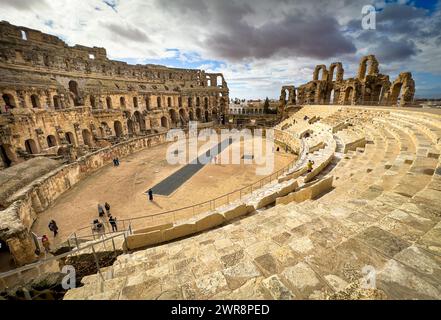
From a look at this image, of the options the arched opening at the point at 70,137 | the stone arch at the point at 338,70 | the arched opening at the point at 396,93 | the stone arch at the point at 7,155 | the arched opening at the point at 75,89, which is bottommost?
the stone arch at the point at 7,155

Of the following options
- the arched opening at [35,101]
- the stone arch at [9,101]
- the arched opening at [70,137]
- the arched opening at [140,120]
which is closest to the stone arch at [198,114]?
the arched opening at [140,120]

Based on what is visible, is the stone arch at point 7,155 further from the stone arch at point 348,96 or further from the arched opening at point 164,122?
the stone arch at point 348,96

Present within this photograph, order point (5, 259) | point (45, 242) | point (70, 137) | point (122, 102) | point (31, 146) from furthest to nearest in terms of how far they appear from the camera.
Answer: point (122, 102) < point (70, 137) < point (31, 146) < point (45, 242) < point (5, 259)

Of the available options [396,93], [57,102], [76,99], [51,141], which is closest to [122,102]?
[76,99]

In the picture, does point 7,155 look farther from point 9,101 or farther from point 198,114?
point 198,114

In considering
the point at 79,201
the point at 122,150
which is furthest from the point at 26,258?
the point at 122,150

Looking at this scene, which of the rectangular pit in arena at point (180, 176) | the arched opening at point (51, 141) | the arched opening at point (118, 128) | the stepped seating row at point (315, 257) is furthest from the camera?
the arched opening at point (118, 128)

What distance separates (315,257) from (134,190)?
13.3m

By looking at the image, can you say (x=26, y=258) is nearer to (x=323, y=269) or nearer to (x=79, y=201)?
(x=79, y=201)

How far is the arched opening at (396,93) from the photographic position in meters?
23.4

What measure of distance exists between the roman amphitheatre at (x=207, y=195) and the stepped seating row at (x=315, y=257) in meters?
0.02

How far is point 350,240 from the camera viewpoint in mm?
3342

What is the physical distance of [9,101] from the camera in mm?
17578
